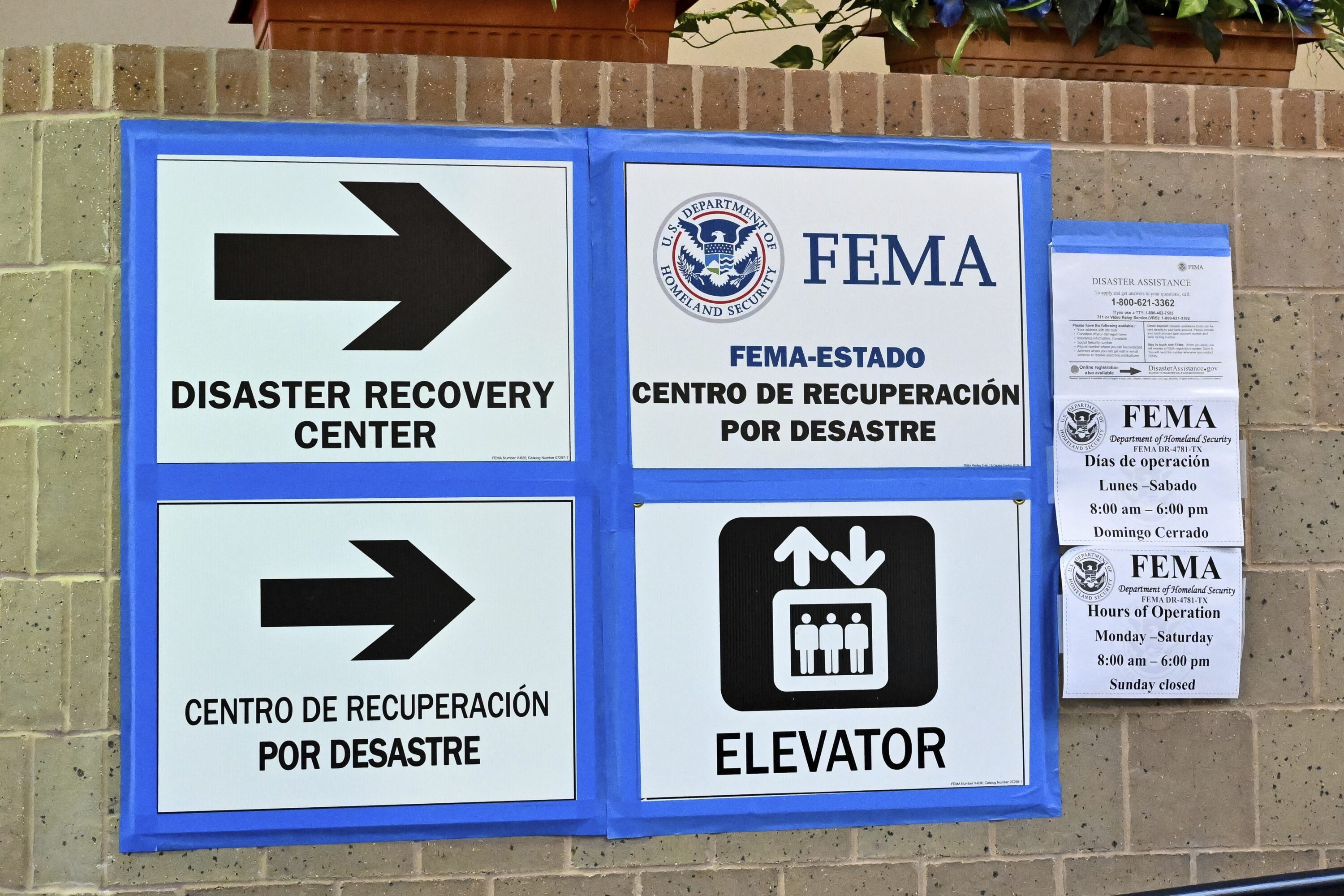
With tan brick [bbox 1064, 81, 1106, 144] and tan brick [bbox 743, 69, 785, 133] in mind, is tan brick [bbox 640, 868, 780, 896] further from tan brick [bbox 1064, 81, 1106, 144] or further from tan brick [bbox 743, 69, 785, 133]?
tan brick [bbox 1064, 81, 1106, 144]

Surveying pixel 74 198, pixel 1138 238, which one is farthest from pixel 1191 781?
pixel 74 198

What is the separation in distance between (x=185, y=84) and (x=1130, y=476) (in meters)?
1.52

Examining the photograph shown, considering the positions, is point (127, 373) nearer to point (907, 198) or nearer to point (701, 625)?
point (701, 625)

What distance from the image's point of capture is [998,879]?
192 cm

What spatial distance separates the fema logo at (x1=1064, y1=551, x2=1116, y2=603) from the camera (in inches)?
75.4

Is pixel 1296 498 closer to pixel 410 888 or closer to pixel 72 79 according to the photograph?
pixel 410 888

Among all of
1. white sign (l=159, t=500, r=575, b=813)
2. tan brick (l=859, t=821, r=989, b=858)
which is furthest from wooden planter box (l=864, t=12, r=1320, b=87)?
tan brick (l=859, t=821, r=989, b=858)

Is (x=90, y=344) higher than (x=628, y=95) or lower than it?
lower

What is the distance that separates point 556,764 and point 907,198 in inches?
39.5

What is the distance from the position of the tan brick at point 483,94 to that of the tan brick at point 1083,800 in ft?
4.14

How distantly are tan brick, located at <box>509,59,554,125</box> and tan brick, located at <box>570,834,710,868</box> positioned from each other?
107cm

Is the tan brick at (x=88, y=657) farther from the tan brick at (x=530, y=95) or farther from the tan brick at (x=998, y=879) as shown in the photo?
the tan brick at (x=998, y=879)

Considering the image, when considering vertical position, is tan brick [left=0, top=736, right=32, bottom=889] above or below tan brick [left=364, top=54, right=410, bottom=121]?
below

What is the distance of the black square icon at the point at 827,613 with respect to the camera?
1.87 m
